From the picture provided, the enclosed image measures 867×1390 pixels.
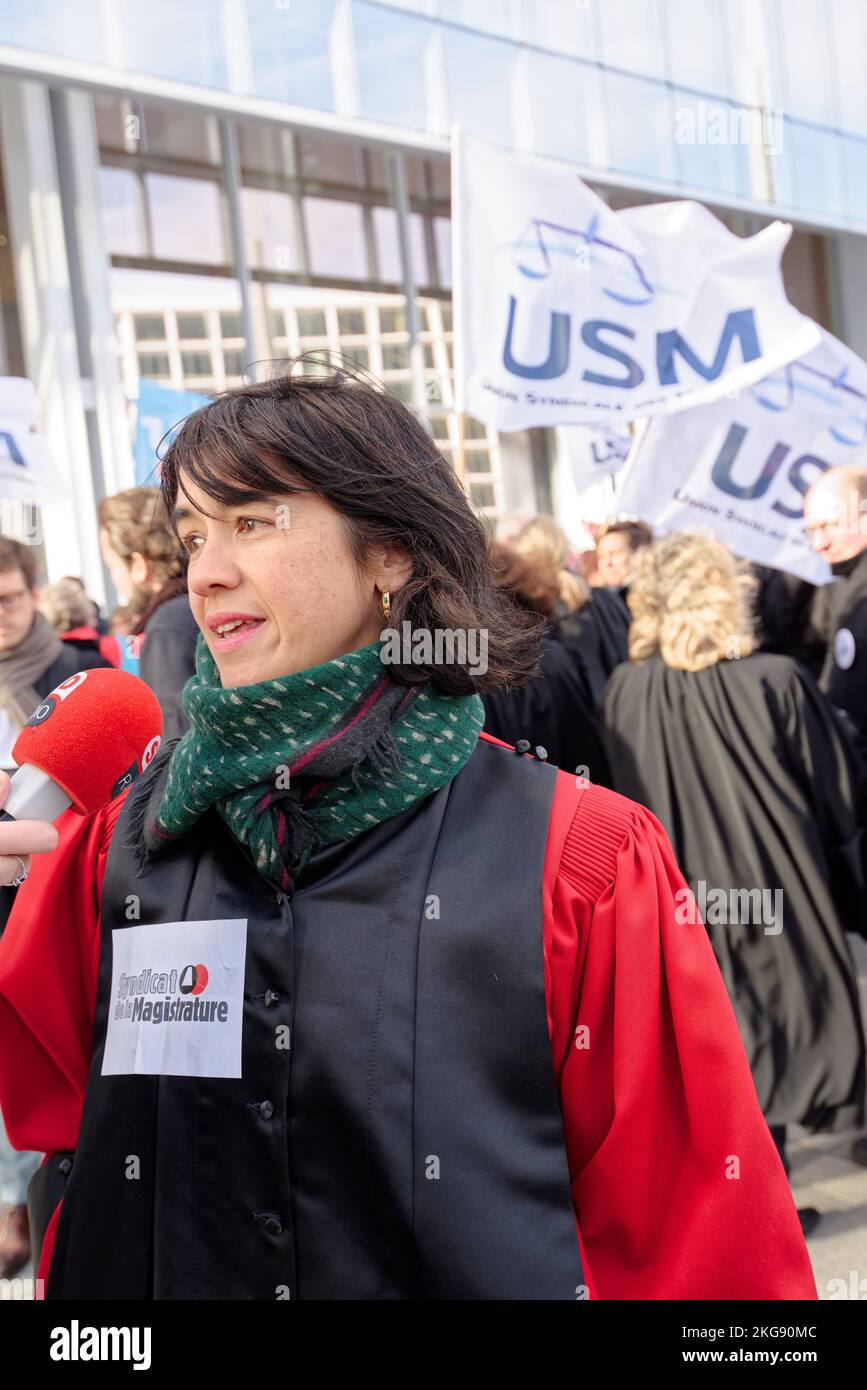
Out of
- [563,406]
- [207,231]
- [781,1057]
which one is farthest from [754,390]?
[207,231]

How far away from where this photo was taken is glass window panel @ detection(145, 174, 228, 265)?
11930 millimetres

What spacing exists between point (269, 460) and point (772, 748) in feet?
9.69

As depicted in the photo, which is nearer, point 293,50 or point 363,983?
point 363,983

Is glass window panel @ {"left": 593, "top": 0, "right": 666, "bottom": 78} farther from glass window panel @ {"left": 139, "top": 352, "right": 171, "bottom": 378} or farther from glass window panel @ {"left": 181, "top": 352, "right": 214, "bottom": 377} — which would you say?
glass window panel @ {"left": 139, "top": 352, "right": 171, "bottom": 378}

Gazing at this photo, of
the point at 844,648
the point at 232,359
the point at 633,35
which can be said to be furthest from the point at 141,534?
the point at 633,35

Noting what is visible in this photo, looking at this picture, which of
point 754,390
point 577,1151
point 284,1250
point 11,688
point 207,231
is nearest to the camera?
point 284,1250

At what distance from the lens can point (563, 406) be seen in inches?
210

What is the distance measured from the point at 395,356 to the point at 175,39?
4129mm

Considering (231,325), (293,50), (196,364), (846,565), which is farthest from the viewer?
(231,325)

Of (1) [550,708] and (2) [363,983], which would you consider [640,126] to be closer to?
(1) [550,708]

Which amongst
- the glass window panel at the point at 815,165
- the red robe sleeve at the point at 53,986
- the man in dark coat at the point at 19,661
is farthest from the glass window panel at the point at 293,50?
the red robe sleeve at the point at 53,986

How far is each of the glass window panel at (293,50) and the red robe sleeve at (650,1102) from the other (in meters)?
11.0

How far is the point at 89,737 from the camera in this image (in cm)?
167
